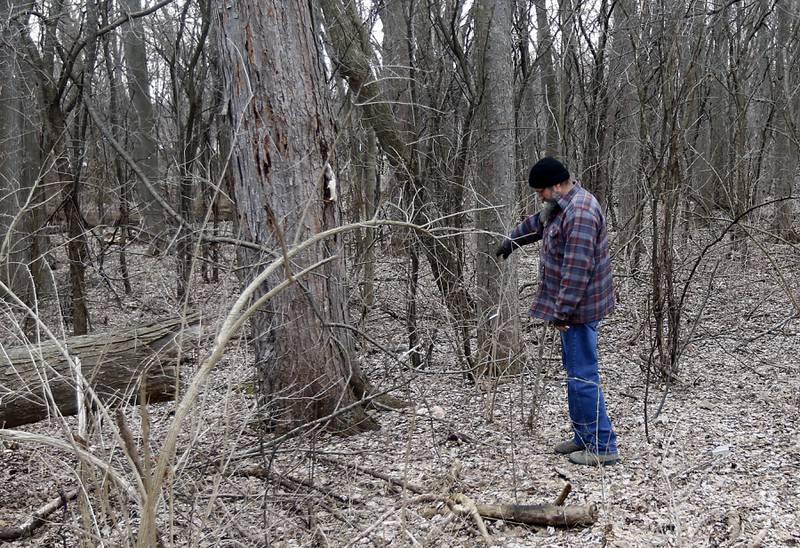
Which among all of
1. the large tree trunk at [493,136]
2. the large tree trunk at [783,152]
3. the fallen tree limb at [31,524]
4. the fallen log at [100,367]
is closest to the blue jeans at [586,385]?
the large tree trunk at [493,136]

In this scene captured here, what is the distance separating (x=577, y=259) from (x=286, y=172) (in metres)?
1.85

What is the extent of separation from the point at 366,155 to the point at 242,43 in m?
5.38

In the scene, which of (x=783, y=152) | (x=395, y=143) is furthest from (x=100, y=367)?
(x=783, y=152)

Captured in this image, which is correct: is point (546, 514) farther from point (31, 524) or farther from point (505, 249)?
point (31, 524)

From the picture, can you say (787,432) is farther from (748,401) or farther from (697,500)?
(697,500)

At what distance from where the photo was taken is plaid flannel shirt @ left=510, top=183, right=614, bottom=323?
404 centimetres

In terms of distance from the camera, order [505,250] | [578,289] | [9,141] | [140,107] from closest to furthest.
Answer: [578,289] < [505,250] < [9,141] < [140,107]

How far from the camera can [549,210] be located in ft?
14.0

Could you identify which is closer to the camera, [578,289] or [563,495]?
[563,495]

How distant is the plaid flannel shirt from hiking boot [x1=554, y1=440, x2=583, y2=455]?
0.81m

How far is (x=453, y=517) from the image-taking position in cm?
356

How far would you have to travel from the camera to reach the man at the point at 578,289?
4051 mm

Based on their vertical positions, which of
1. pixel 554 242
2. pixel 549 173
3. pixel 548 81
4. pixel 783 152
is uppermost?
pixel 548 81


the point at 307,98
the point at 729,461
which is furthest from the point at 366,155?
the point at 729,461
